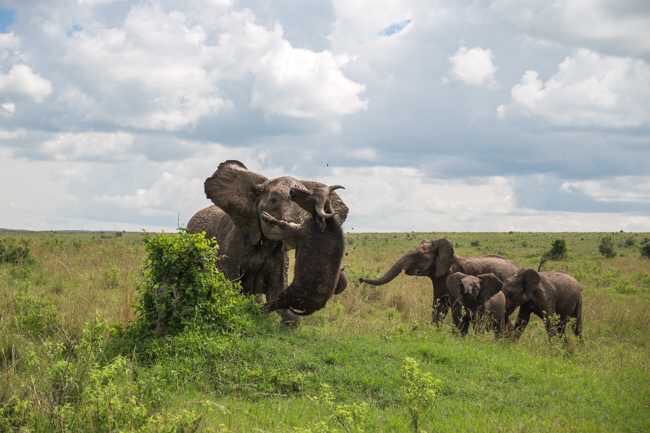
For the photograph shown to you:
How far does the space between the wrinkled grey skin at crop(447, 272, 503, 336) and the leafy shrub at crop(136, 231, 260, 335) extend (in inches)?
232

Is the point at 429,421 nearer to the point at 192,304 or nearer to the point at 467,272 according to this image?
the point at 192,304

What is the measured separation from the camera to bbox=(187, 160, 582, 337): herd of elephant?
882cm

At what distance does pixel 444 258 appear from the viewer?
1648 centimetres

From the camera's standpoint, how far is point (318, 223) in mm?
8664

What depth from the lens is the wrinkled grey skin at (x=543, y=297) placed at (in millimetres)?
14992

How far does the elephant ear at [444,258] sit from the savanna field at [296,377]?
2.35m

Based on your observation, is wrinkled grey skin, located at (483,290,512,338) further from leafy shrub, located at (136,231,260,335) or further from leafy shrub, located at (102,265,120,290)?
leafy shrub, located at (102,265,120,290)

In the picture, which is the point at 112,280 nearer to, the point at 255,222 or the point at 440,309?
the point at 440,309

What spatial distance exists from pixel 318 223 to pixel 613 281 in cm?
2157

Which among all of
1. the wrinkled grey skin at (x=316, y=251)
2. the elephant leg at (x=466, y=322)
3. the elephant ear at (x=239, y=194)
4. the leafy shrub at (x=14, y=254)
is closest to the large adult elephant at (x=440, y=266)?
the elephant leg at (x=466, y=322)

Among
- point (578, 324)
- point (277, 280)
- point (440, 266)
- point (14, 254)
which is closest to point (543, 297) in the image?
point (578, 324)

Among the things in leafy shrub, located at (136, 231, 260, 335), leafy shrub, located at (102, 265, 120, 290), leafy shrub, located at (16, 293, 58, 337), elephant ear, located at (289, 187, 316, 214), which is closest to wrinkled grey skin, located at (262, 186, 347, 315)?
elephant ear, located at (289, 187, 316, 214)

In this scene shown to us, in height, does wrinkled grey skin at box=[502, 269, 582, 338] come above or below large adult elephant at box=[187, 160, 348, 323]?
below

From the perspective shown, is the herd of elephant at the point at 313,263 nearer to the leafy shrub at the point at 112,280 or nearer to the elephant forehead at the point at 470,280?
the elephant forehead at the point at 470,280
